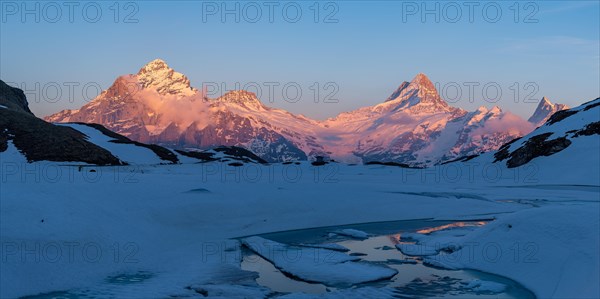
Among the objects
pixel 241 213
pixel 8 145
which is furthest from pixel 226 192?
pixel 8 145

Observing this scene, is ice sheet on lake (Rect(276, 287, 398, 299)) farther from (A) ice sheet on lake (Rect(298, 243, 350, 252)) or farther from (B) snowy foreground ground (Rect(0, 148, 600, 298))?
(A) ice sheet on lake (Rect(298, 243, 350, 252))

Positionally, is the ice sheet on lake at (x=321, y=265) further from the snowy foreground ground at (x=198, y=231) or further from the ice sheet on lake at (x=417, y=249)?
the ice sheet on lake at (x=417, y=249)

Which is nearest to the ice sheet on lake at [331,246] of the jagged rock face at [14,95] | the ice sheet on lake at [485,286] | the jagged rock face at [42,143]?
the ice sheet on lake at [485,286]

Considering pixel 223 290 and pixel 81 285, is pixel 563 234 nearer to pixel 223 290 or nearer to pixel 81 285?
pixel 223 290

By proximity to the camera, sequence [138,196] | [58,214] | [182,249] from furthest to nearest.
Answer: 1. [138,196]
2. [182,249]
3. [58,214]

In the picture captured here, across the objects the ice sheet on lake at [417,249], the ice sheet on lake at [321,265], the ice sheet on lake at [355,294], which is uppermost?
the ice sheet on lake at [417,249]

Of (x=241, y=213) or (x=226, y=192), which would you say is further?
(x=226, y=192)

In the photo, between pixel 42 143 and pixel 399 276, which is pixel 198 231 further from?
pixel 42 143

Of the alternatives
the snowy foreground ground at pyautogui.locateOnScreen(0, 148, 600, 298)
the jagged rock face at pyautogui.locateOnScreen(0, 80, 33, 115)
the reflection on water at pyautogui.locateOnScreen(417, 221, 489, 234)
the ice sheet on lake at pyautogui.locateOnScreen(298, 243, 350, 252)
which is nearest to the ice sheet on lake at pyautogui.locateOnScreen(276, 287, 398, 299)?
the snowy foreground ground at pyautogui.locateOnScreen(0, 148, 600, 298)
